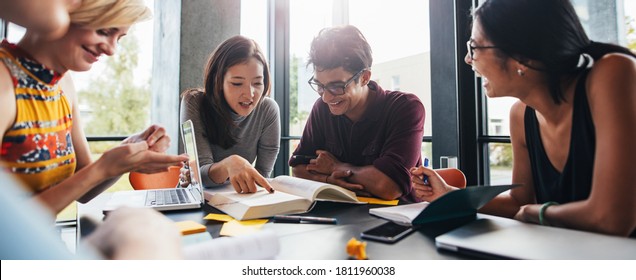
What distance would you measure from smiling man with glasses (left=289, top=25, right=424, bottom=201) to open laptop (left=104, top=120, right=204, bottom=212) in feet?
1.74

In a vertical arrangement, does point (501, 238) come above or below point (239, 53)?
below

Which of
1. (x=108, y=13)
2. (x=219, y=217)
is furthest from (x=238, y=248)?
(x=108, y=13)

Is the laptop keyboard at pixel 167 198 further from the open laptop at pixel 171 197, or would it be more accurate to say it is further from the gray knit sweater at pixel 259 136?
the gray knit sweater at pixel 259 136

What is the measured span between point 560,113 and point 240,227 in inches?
37.5

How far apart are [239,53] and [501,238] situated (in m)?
1.43

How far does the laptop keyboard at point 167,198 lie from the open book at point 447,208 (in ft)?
2.07

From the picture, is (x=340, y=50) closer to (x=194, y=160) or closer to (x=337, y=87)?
(x=337, y=87)

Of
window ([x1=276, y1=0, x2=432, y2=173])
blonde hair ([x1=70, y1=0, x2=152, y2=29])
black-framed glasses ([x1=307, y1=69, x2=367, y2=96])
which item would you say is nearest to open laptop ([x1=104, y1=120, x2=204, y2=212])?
blonde hair ([x1=70, y1=0, x2=152, y2=29])

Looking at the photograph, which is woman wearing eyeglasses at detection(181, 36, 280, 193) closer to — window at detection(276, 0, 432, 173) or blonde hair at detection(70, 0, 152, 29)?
window at detection(276, 0, 432, 173)

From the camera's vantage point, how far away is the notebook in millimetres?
583

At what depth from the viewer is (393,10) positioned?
9.07ft

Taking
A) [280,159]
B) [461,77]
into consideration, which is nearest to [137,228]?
[461,77]
